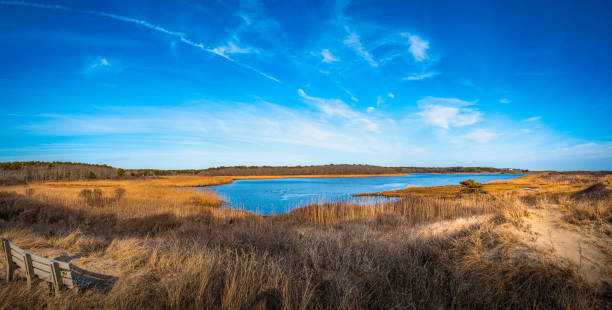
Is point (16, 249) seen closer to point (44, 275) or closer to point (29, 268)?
point (29, 268)

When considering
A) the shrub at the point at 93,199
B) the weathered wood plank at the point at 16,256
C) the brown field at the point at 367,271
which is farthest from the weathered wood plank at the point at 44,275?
the shrub at the point at 93,199

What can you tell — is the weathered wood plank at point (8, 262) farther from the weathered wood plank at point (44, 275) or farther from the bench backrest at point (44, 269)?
the weathered wood plank at point (44, 275)

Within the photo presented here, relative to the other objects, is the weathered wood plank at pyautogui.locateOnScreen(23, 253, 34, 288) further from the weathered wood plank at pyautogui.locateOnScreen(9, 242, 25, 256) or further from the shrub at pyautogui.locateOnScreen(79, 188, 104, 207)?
the shrub at pyautogui.locateOnScreen(79, 188, 104, 207)

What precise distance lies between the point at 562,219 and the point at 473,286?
5.26m

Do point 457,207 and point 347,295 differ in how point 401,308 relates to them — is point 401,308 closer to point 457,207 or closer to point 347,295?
point 347,295

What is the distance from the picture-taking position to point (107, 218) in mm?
12844

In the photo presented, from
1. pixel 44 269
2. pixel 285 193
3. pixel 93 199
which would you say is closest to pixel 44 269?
pixel 44 269

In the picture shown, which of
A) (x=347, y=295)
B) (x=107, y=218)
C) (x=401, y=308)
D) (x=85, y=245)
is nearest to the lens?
(x=401, y=308)

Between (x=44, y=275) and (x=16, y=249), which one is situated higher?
(x=16, y=249)

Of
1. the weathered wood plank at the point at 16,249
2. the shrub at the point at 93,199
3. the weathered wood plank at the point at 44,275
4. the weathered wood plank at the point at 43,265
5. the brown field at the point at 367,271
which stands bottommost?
the shrub at the point at 93,199

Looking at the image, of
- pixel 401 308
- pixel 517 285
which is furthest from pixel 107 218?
pixel 517 285

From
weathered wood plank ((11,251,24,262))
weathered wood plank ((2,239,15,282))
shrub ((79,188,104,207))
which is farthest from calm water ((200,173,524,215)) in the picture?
weathered wood plank ((2,239,15,282))

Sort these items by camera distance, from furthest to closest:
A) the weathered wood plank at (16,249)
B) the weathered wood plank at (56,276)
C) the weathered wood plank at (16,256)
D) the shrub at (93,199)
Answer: the shrub at (93,199)
the weathered wood plank at (16,256)
the weathered wood plank at (16,249)
the weathered wood plank at (56,276)

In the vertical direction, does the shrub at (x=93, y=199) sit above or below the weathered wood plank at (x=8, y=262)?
below
